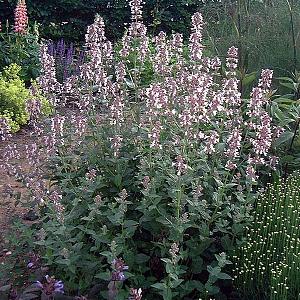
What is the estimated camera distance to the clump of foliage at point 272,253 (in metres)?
2.62

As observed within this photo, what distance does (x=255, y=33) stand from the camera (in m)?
5.84

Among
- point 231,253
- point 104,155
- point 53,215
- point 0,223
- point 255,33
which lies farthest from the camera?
point 255,33

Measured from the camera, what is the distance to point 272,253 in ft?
9.34

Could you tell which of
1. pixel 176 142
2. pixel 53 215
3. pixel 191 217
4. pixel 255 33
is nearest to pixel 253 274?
pixel 191 217

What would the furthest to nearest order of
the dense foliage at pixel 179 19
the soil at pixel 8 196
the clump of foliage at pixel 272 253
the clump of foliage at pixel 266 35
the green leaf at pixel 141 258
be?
the dense foliage at pixel 179 19 → the clump of foliage at pixel 266 35 → the soil at pixel 8 196 → the green leaf at pixel 141 258 → the clump of foliage at pixel 272 253

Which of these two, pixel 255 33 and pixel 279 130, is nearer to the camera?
pixel 279 130

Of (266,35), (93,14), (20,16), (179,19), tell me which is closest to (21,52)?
(20,16)

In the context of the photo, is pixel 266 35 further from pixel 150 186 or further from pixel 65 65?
pixel 150 186

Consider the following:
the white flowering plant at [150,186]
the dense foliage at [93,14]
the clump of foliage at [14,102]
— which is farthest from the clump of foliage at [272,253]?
the dense foliage at [93,14]

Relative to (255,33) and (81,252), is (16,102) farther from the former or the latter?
(81,252)

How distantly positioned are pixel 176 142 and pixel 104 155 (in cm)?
54

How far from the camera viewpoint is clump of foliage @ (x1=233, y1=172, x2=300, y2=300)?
2620 millimetres

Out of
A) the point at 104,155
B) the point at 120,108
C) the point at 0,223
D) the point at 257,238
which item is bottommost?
the point at 0,223

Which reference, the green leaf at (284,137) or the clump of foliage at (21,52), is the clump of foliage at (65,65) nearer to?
the clump of foliage at (21,52)
